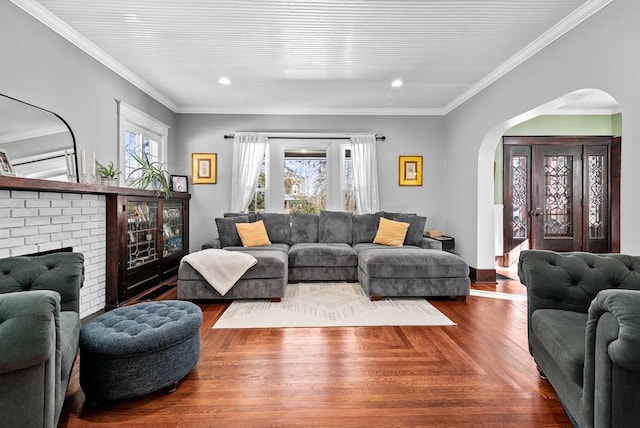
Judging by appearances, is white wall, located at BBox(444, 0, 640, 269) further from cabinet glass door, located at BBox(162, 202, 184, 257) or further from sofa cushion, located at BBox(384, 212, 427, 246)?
cabinet glass door, located at BBox(162, 202, 184, 257)

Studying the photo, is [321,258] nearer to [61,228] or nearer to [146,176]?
[146,176]

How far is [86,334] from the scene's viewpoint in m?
1.67

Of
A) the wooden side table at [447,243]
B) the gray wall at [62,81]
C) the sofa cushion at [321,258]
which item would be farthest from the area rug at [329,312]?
the gray wall at [62,81]

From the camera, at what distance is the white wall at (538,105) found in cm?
215

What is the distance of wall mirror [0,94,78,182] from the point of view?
7.14 feet

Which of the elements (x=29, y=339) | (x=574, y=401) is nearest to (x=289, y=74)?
(x=29, y=339)

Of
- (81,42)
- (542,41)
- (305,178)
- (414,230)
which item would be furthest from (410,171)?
(81,42)

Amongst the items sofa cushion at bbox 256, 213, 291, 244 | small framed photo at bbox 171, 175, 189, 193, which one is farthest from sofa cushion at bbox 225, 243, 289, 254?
small framed photo at bbox 171, 175, 189, 193

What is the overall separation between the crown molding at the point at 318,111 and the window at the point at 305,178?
0.47 m

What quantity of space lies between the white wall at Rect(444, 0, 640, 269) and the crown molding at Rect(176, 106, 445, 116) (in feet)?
1.74

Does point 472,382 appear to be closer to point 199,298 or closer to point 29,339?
point 29,339

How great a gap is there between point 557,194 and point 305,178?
4.25m

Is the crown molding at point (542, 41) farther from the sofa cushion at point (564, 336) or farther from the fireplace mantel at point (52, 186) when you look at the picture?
the fireplace mantel at point (52, 186)

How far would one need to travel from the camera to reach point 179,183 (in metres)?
4.88
